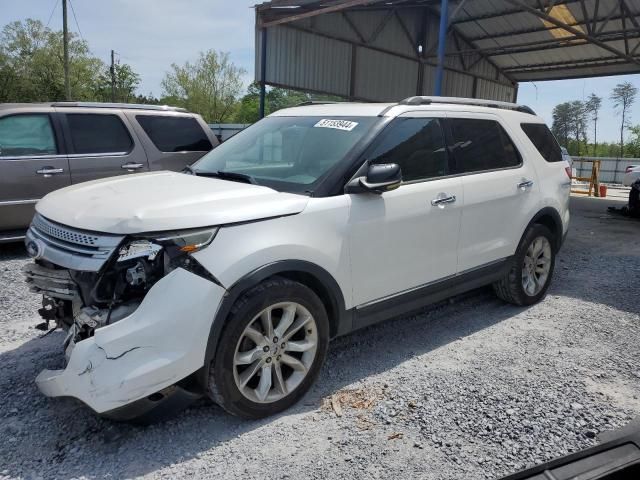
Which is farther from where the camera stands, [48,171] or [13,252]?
[13,252]

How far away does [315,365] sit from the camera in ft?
10.3

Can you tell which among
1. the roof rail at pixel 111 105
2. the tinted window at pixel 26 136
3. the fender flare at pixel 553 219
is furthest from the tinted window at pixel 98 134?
the fender flare at pixel 553 219

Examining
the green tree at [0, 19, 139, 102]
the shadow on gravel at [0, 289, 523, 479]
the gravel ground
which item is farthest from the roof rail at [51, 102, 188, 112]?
the green tree at [0, 19, 139, 102]

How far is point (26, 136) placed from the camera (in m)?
6.13

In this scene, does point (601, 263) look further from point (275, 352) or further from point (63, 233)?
point (63, 233)

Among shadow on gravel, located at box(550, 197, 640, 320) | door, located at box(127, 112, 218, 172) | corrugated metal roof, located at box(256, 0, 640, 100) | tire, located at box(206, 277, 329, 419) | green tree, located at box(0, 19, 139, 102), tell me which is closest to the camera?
tire, located at box(206, 277, 329, 419)

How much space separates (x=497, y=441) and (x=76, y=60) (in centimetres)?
5051

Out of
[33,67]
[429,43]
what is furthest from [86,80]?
[429,43]

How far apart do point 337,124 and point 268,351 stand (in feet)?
5.61

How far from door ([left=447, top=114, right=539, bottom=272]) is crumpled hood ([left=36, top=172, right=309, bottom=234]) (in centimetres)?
161

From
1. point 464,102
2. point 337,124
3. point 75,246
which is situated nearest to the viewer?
point 75,246

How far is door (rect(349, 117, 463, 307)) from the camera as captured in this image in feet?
10.8

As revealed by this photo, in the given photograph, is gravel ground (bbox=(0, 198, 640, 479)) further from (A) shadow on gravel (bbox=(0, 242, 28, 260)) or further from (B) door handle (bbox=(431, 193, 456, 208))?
(A) shadow on gravel (bbox=(0, 242, 28, 260))

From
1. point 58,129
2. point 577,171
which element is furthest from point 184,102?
point 58,129
